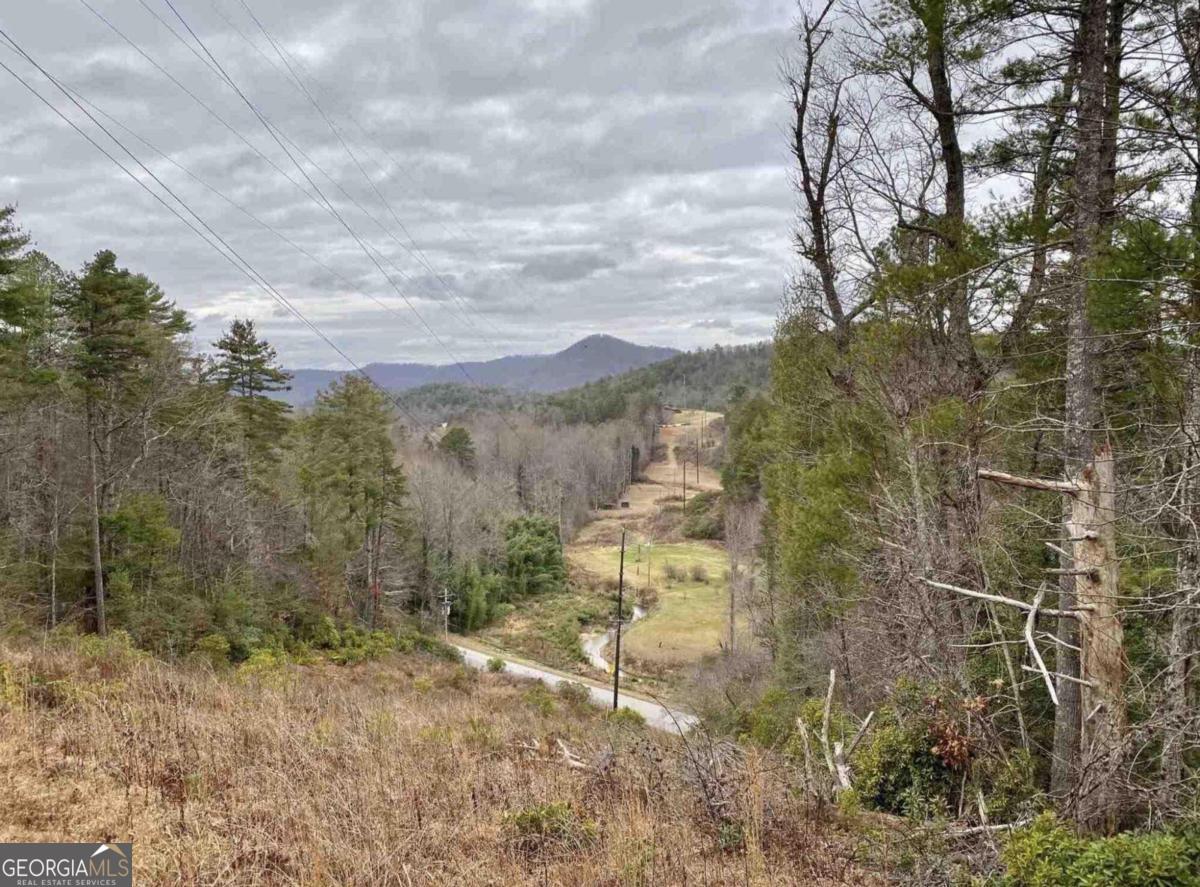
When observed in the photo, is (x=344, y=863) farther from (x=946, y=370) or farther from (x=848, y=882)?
(x=946, y=370)

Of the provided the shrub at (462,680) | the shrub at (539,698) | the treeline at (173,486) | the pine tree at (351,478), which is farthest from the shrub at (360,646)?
the shrub at (539,698)

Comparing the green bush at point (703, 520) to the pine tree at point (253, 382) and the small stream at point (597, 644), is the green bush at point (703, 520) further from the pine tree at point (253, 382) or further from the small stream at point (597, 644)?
the pine tree at point (253, 382)

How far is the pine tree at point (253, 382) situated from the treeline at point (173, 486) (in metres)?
0.06

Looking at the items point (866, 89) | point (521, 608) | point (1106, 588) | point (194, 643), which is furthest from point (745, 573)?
point (1106, 588)

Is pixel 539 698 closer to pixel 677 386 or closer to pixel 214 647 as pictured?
pixel 214 647

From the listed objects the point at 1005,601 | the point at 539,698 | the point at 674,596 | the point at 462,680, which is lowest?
the point at 674,596

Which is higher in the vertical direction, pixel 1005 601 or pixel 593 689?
pixel 1005 601

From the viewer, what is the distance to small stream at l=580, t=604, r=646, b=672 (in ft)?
112

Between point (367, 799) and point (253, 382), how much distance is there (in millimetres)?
25647

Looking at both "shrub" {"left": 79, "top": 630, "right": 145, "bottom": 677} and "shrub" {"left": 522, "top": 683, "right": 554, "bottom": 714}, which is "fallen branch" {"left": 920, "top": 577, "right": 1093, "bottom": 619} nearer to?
"shrub" {"left": 79, "top": 630, "right": 145, "bottom": 677}

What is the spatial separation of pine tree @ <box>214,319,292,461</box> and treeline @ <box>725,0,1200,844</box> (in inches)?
881

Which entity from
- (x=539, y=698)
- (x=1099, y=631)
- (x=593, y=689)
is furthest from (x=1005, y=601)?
(x=593, y=689)

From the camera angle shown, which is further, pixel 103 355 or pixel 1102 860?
pixel 103 355

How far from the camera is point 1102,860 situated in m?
3.60
